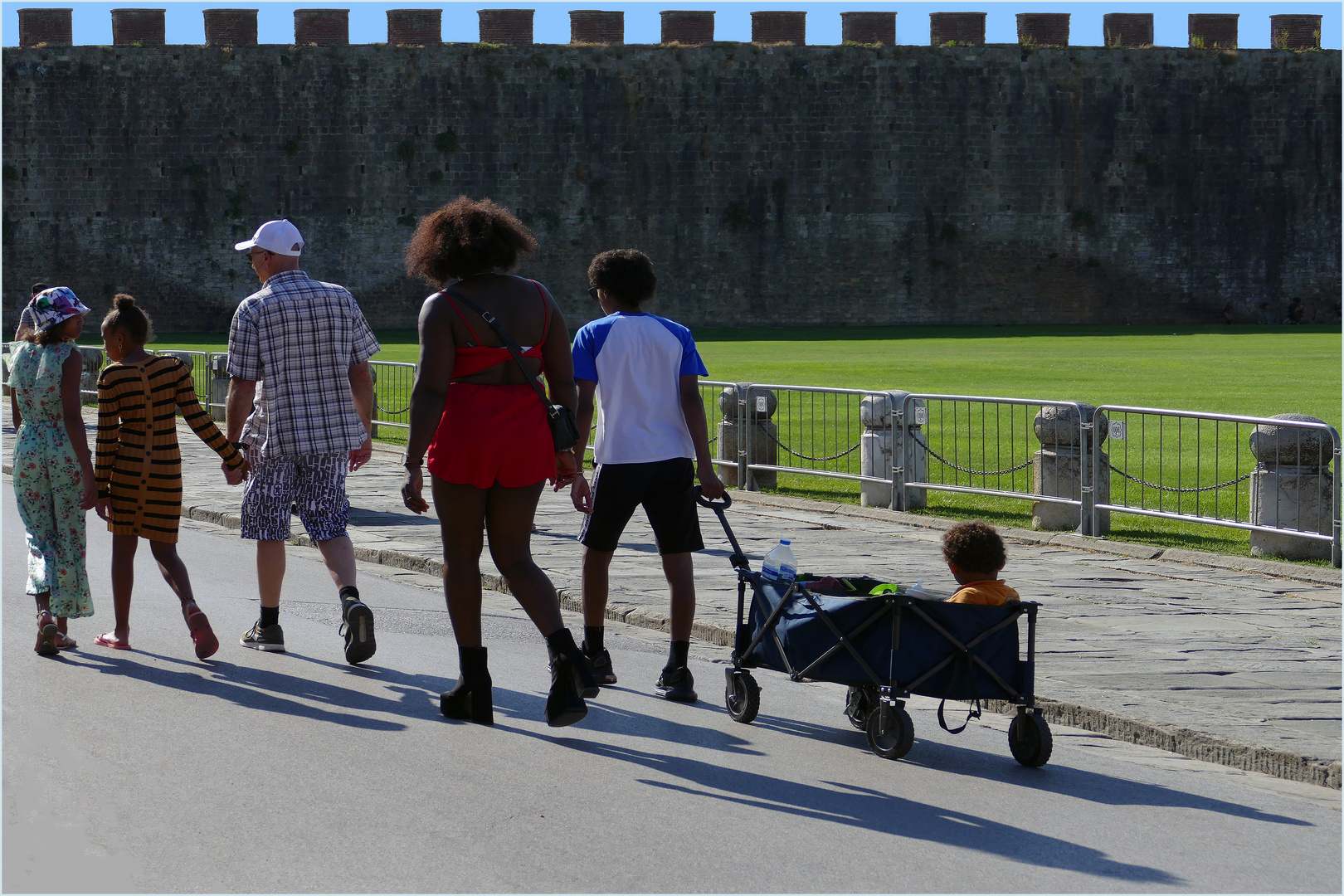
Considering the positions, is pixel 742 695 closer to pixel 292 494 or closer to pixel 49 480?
pixel 292 494

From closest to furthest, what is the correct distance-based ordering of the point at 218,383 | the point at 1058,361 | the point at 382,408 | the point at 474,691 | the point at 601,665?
the point at 474,691
the point at 601,665
the point at 382,408
the point at 218,383
the point at 1058,361

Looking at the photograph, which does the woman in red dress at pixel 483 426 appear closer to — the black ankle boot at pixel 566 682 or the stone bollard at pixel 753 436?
the black ankle boot at pixel 566 682

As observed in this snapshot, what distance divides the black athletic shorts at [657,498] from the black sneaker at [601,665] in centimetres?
43

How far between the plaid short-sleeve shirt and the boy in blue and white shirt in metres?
0.96

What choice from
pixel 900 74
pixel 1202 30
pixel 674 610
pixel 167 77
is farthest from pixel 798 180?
pixel 674 610

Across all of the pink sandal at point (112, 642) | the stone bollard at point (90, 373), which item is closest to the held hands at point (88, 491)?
the pink sandal at point (112, 642)

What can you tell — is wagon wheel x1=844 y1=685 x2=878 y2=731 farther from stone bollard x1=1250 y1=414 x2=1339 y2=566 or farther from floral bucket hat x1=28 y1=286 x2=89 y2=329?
stone bollard x1=1250 y1=414 x2=1339 y2=566

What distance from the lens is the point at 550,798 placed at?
3.92 metres

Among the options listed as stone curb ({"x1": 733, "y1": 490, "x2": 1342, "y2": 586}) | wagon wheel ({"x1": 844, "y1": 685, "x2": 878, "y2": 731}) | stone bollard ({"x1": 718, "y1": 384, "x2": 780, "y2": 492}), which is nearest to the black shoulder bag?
wagon wheel ({"x1": 844, "y1": 685, "x2": 878, "y2": 731})

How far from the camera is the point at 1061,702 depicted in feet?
16.2

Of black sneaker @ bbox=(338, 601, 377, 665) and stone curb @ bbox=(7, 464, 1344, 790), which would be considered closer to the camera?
stone curb @ bbox=(7, 464, 1344, 790)

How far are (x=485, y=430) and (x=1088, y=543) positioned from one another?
4.85 m

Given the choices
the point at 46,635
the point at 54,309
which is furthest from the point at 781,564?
the point at 54,309

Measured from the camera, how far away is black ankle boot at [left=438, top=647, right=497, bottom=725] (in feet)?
15.4
